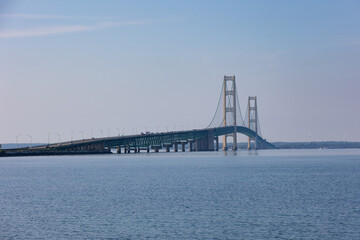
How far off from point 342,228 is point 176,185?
27.5 meters

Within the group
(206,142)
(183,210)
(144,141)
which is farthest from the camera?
(206,142)

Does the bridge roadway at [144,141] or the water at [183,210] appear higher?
the bridge roadway at [144,141]

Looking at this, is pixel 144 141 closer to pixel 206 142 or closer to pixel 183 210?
pixel 206 142

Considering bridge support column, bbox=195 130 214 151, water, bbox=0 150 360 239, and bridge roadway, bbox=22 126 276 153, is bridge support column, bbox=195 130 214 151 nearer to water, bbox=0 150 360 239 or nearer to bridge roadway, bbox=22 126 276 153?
bridge roadway, bbox=22 126 276 153

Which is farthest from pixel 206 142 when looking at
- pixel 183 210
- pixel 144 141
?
pixel 183 210

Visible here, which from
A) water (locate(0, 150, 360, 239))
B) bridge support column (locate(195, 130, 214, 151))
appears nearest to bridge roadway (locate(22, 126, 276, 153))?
bridge support column (locate(195, 130, 214, 151))

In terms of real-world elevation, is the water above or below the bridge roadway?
below

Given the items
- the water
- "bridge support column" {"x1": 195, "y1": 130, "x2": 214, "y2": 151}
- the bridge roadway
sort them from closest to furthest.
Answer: the water
the bridge roadway
"bridge support column" {"x1": 195, "y1": 130, "x2": 214, "y2": 151}

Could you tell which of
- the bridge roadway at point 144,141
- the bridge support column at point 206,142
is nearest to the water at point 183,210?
the bridge roadway at point 144,141

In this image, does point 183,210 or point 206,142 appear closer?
point 183,210

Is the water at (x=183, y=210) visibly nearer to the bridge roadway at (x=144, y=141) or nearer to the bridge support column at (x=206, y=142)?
the bridge roadway at (x=144, y=141)

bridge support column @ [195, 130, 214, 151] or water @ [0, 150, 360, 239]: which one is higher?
bridge support column @ [195, 130, 214, 151]

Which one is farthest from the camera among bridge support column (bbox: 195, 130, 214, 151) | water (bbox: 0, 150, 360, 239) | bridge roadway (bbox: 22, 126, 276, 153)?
bridge support column (bbox: 195, 130, 214, 151)

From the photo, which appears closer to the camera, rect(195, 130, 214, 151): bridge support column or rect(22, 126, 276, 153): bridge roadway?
rect(22, 126, 276, 153): bridge roadway
